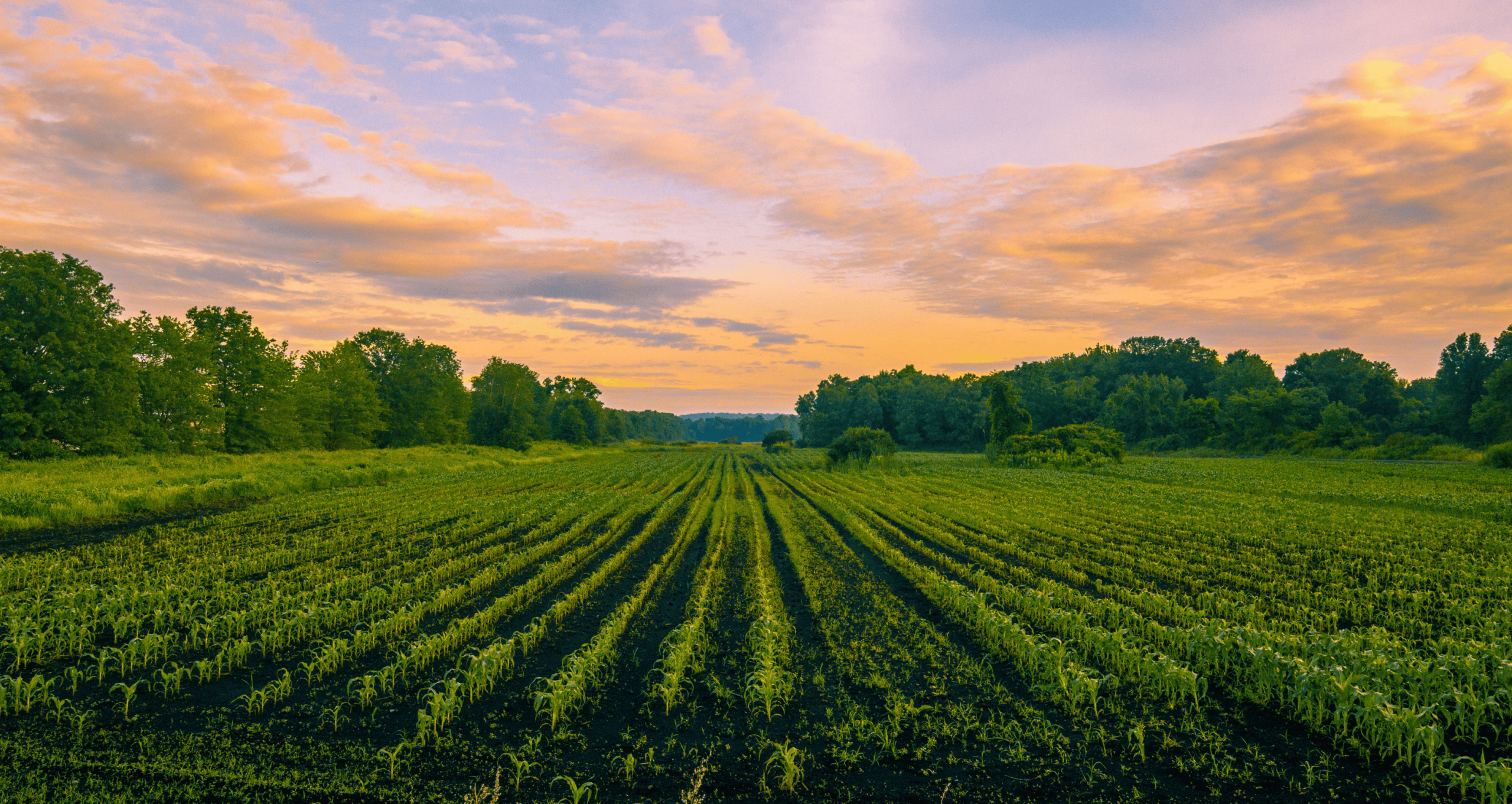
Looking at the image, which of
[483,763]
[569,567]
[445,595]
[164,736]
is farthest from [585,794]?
[569,567]

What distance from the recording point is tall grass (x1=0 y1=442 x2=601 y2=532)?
1928 cm

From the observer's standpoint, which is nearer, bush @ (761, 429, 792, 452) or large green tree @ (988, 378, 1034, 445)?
large green tree @ (988, 378, 1034, 445)

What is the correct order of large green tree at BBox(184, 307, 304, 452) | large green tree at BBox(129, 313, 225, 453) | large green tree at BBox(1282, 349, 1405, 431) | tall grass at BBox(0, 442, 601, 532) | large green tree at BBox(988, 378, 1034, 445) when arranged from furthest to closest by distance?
1. large green tree at BBox(1282, 349, 1405, 431)
2. large green tree at BBox(988, 378, 1034, 445)
3. large green tree at BBox(184, 307, 304, 452)
4. large green tree at BBox(129, 313, 225, 453)
5. tall grass at BBox(0, 442, 601, 532)

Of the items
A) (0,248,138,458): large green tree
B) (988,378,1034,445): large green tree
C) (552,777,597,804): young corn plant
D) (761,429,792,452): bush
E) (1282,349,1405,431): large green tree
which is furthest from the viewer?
(761,429,792,452): bush

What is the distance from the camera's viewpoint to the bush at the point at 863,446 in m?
52.1

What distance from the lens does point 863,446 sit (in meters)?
53.2

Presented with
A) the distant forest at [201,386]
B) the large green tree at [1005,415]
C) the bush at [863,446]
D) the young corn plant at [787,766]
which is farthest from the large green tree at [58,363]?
the large green tree at [1005,415]

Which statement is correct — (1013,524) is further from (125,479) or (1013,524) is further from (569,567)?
(125,479)

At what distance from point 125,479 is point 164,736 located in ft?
93.1

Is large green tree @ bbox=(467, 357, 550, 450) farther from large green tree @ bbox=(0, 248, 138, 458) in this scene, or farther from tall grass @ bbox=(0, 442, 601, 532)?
large green tree @ bbox=(0, 248, 138, 458)

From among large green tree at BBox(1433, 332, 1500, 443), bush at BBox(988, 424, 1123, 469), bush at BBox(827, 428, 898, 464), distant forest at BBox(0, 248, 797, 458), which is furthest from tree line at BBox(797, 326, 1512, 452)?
distant forest at BBox(0, 248, 797, 458)

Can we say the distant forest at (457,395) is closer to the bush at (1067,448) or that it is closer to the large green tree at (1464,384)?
the large green tree at (1464,384)

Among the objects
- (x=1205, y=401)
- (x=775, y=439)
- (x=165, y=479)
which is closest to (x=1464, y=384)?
(x=1205, y=401)

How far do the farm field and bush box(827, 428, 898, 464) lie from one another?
3357 cm
